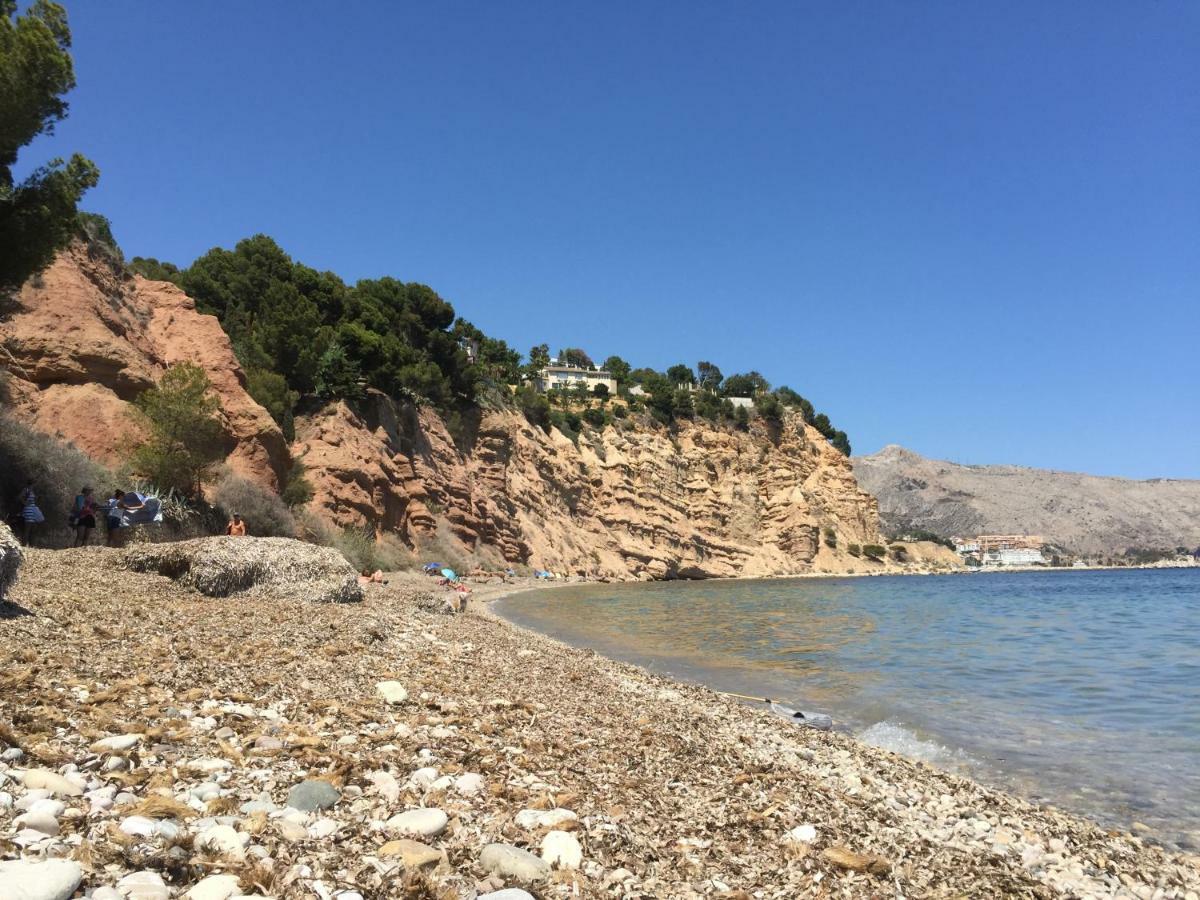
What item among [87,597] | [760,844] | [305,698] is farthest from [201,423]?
[760,844]

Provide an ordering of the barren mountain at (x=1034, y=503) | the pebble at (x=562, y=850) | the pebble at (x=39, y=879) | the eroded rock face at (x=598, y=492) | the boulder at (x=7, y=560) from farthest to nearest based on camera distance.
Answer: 1. the barren mountain at (x=1034, y=503)
2. the eroded rock face at (x=598, y=492)
3. the boulder at (x=7, y=560)
4. the pebble at (x=562, y=850)
5. the pebble at (x=39, y=879)

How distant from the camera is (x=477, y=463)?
4475 centimetres

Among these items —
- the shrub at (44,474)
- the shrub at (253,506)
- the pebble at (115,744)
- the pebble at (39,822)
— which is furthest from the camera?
the shrub at (253,506)

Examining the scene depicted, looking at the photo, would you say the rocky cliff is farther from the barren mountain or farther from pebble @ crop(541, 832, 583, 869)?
the barren mountain

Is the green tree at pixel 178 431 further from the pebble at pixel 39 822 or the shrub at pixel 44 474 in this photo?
the pebble at pixel 39 822

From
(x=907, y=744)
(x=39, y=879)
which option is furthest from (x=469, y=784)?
(x=907, y=744)

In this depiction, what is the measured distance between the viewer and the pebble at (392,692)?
19.6 ft

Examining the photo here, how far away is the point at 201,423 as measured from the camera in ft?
59.9

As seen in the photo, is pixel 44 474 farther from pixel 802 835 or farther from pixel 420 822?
pixel 802 835

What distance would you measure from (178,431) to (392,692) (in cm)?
1462

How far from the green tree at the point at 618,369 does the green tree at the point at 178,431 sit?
80.2 metres

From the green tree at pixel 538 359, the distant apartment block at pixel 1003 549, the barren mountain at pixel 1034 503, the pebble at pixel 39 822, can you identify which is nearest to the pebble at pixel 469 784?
the pebble at pixel 39 822

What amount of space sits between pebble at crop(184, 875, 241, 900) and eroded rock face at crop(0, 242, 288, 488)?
18147mm

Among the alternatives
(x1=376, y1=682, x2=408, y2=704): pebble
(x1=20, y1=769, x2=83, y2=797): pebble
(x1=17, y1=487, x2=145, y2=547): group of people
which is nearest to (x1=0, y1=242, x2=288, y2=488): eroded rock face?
(x1=17, y1=487, x2=145, y2=547): group of people
